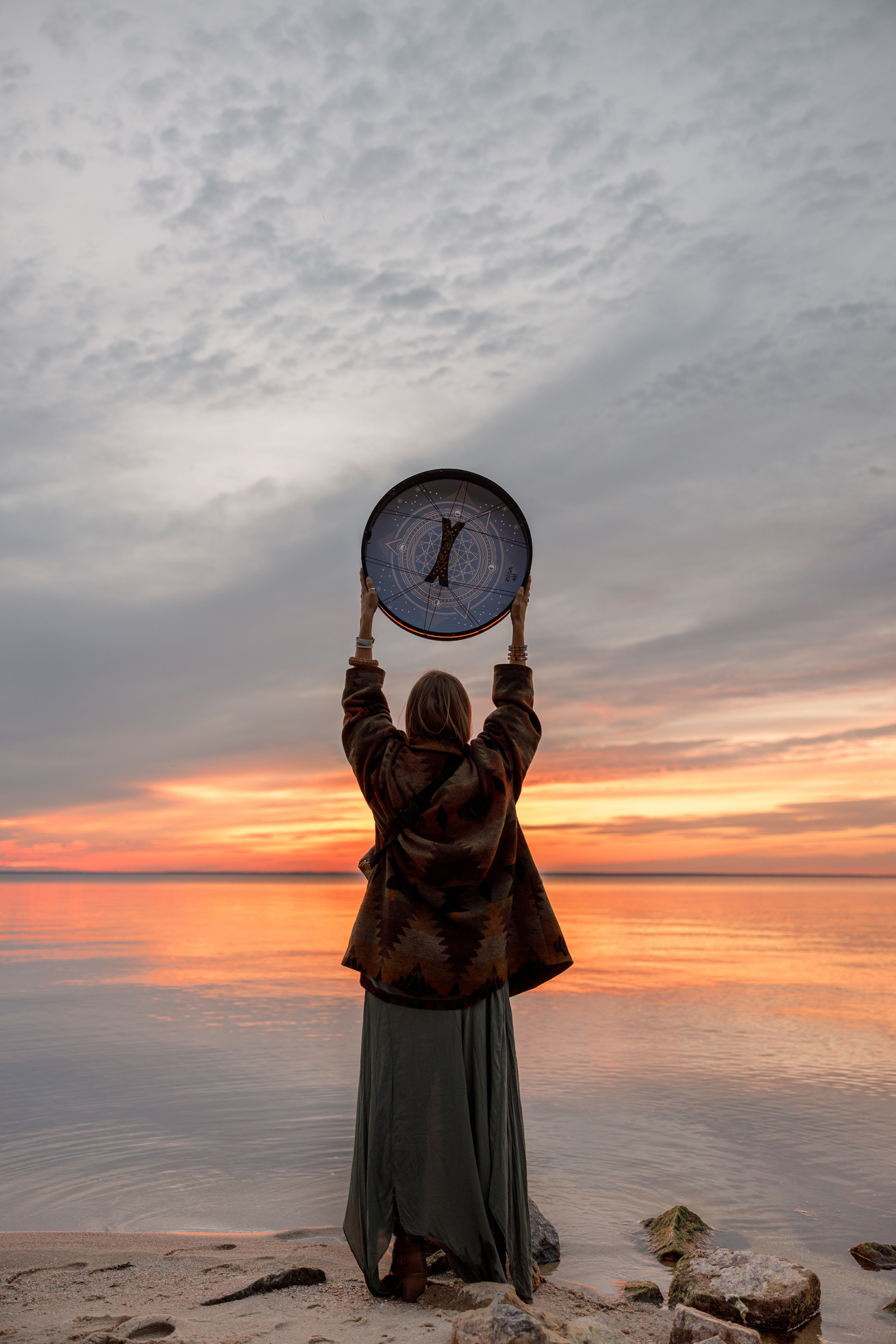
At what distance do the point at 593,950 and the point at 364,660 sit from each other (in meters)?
19.4

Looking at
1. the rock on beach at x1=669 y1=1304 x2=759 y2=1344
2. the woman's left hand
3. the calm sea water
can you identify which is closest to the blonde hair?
the woman's left hand

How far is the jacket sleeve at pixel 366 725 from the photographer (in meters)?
3.77

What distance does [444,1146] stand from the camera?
11.6 ft

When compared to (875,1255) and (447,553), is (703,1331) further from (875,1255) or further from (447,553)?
(447,553)

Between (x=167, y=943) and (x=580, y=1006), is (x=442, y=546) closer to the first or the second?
(x=580, y=1006)

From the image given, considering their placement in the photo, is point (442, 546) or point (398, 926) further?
point (442, 546)

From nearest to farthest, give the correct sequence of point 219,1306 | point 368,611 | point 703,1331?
point 703,1331
point 219,1306
point 368,611

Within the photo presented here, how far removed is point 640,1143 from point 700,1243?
218 cm

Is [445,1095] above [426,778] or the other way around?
the other way around

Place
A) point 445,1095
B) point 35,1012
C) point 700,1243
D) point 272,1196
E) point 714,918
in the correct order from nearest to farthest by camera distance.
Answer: point 445,1095 < point 700,1243 < point 272,1196 < point 35,1012 < point 714,918

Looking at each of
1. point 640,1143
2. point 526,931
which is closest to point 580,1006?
point 640,1143

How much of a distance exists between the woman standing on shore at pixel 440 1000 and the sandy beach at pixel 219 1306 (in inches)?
9.2

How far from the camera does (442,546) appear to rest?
435 cm

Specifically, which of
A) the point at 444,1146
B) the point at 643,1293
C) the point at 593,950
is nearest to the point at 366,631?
the point at 444,1146
